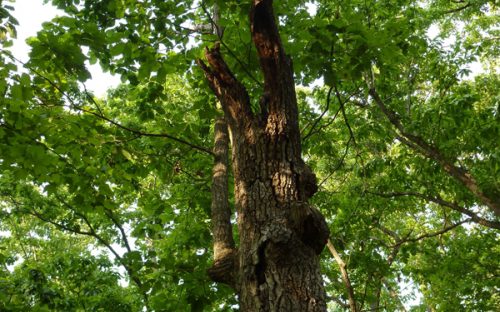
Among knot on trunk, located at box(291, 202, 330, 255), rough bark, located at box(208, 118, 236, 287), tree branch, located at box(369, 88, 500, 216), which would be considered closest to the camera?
knot on trunk, located at box(291, 202, 330, 255)

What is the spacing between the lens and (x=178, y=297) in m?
3.78

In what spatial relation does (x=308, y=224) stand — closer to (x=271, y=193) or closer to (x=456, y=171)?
(x=271, y=193)

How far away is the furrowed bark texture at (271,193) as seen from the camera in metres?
2.22

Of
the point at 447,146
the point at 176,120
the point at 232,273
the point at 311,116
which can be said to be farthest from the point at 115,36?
the point at 447,146

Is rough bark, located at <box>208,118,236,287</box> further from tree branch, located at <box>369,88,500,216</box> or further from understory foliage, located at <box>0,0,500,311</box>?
tree branch, located at <box>369,88,500,216</box>

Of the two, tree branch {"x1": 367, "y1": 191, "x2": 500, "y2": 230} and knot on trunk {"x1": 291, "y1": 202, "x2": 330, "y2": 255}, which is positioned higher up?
tree branch {"x1": 367, "y1": 191, "x2": 500, "y2": 230}

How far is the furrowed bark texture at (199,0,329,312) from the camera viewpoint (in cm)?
222

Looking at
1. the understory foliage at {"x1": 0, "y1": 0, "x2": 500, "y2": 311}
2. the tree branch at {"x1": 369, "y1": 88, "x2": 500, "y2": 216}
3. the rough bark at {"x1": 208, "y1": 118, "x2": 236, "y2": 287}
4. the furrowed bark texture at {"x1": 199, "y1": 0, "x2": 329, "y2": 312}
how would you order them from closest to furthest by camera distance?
1. the furrowed bark texture at {"x1": 199, "y1": 0, "x2": 329, "y2": 312}
2. the rough bark at {"x1": 208, "y1": 118, "x2": 236, "y2": 287}
3. the understory foliage at {"x1": 0, "y1": 0, "x2": 500, "y2": 311}
4. the tree branch at {"x1": 369, "y1": 88, "x2": 500, "y2": 216}

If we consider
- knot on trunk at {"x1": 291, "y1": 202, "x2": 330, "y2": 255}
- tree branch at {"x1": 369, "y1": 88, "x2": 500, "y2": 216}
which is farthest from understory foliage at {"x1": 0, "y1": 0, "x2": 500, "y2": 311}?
knot on trunk at {"x1": 291, "y1": 202, "x2": 330, "y2": 255}

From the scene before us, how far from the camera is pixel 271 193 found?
251 cm

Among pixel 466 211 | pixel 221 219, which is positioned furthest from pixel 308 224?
pixel 466 211

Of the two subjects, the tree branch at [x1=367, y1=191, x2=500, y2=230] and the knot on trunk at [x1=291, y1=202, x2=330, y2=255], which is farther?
the tree branch at [x1=367, y1=191, x2=500, y2=230]

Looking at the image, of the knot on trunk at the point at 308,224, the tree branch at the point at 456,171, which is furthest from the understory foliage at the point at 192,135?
the knot on trunk at the point at 308,224

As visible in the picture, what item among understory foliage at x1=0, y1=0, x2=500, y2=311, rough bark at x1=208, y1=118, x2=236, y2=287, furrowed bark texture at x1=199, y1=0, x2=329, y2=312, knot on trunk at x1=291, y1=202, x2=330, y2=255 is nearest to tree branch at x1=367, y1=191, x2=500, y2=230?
understory foliage at x1=0, y1=0, x2=500, y2=311
